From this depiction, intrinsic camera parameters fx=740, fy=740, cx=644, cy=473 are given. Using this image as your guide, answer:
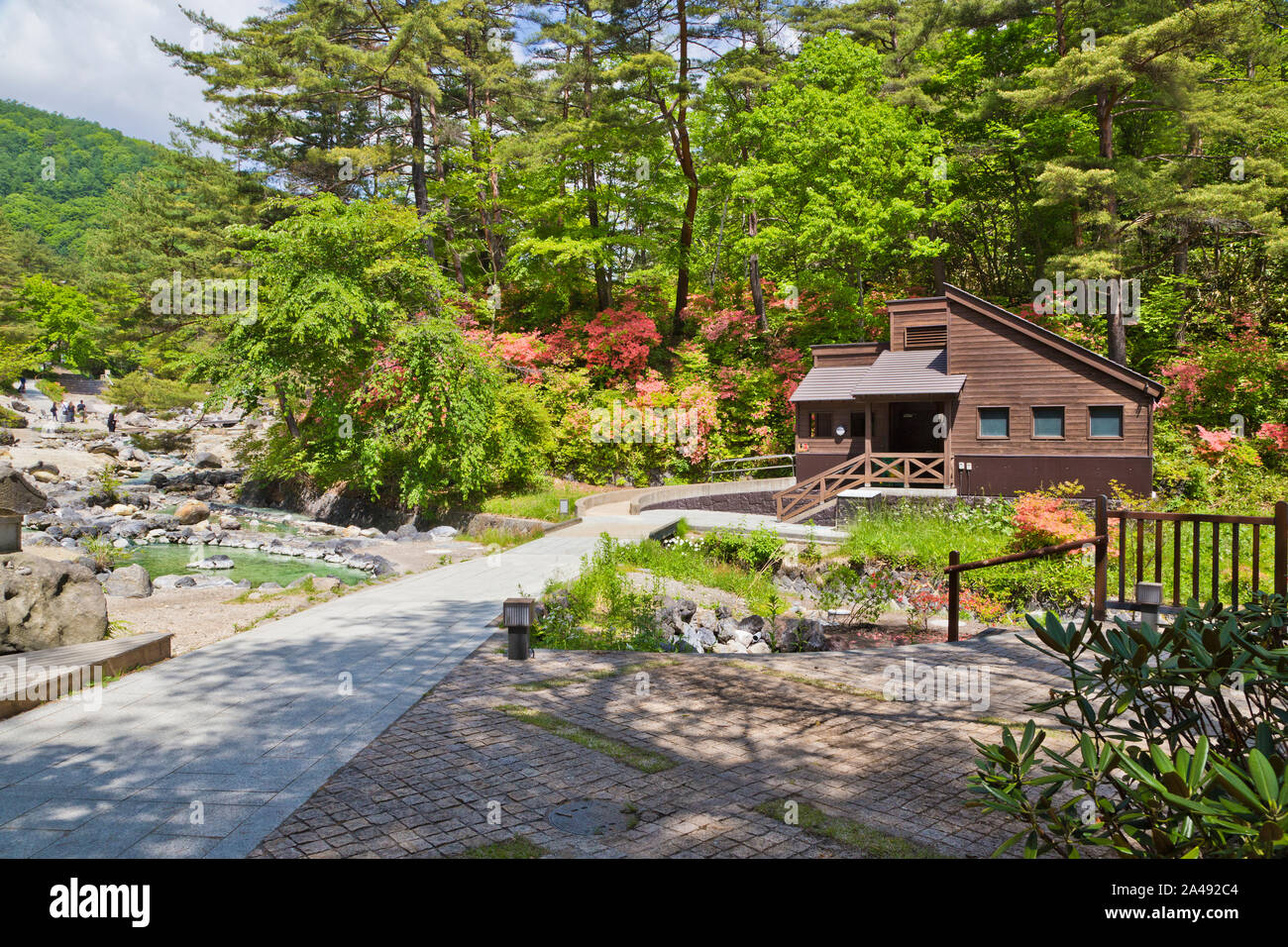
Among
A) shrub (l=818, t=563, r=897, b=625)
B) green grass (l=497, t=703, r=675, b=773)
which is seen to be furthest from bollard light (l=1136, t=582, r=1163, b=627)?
green grass (l=497, t=703, r=675, b=773)

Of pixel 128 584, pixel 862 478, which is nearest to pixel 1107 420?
pixel 862 478

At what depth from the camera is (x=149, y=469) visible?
33500mm

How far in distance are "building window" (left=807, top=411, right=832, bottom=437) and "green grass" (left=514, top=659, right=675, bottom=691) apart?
709 inches

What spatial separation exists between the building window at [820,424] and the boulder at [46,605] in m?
20.5

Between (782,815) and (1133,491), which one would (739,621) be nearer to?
(782,815)

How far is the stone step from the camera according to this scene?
20.8 ft

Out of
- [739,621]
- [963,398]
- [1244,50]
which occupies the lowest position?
[739,621]

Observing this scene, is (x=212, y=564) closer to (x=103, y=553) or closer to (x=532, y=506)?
(x=103, y=553)

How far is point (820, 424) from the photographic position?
25.0 meters

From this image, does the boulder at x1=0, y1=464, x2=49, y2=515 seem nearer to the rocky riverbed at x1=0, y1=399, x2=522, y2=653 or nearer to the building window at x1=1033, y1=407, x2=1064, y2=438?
the rocky riverbed at x1=0, y1=399, x2=522, y2=653

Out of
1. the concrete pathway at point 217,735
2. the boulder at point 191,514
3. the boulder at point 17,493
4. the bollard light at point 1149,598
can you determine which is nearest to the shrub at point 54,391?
the boulder at point 17,493

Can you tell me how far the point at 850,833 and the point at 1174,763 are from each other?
201 cm
